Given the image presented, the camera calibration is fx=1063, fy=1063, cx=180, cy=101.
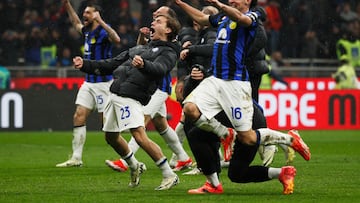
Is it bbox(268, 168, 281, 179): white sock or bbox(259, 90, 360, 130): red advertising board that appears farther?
bbox(259, 90, 360, 130): red advertising board

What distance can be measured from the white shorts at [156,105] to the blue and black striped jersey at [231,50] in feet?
13.0

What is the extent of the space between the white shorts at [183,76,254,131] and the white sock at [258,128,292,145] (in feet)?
0.78

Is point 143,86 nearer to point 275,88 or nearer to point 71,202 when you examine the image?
point 71,202

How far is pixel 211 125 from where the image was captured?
36.3 feet

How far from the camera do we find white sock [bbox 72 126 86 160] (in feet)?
53.1

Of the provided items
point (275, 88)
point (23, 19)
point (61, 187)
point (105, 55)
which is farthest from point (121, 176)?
point (23, 19)

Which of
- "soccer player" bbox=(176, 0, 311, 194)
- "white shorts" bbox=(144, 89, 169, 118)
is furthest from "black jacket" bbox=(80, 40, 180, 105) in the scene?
"white shorts" bbox=(144, 89, 169, 118)

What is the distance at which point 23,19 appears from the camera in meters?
29.9

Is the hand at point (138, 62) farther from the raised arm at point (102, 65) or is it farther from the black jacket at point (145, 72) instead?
the raised arm at point (102, 65)

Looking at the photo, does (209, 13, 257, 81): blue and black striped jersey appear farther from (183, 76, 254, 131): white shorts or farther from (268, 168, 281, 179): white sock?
(268, 168, 281, 179): white sock

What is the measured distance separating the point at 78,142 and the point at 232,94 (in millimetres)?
5752

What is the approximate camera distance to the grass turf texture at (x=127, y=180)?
36.4 feet

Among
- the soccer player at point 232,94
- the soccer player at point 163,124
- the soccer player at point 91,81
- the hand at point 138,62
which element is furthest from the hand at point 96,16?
the soccer player at point 232,94

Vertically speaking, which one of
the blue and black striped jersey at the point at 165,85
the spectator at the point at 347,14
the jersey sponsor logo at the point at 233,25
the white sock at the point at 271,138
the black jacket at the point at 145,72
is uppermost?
the spectator at the point at 347,14
